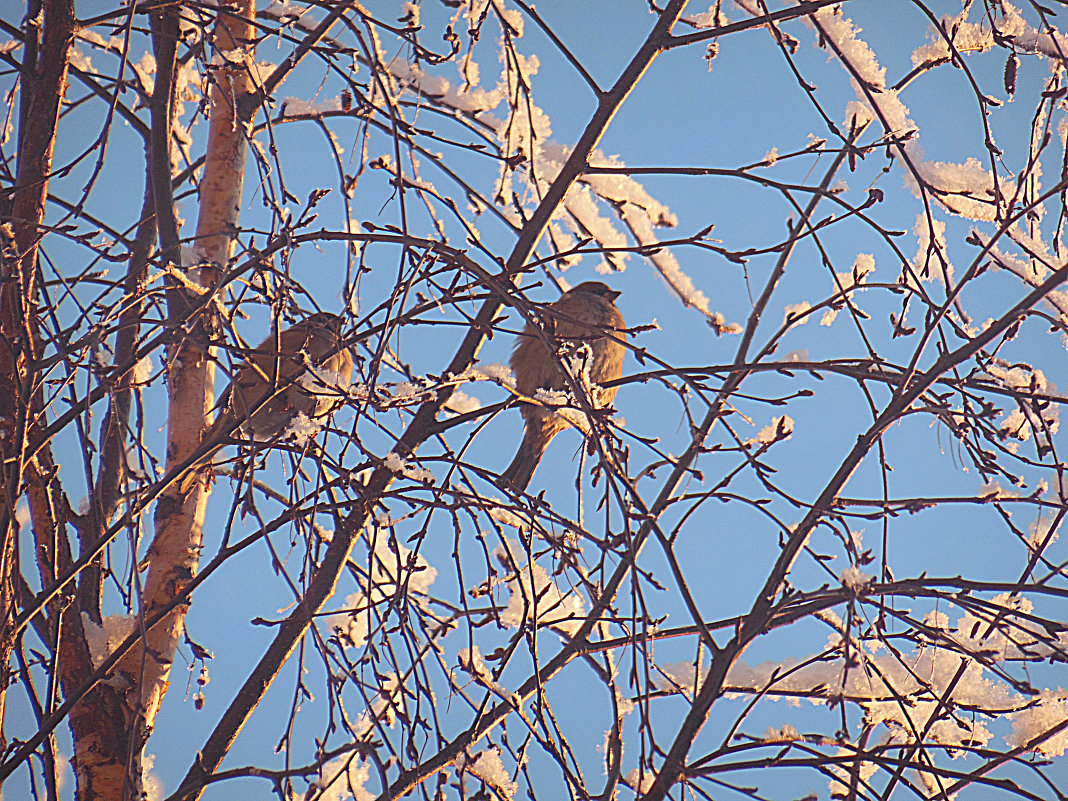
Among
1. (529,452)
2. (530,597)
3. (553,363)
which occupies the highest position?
(553,363)

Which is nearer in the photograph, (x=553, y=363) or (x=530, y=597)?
(x=530, y=597)

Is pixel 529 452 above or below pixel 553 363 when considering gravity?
below

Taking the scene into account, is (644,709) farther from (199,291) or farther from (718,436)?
(718,436)

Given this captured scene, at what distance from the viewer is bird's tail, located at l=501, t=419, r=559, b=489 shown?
3.22m

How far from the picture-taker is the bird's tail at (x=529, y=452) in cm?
322

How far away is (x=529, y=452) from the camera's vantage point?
333 cm

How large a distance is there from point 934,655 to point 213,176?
1949mm

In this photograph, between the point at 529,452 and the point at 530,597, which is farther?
the point at 529,452

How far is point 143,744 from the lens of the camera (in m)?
1.78

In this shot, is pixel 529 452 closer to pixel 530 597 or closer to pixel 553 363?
pixel 553 363

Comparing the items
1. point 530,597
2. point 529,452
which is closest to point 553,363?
point 529,452

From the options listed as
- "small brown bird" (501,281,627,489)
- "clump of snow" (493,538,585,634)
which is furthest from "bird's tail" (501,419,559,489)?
"clump of snow" (493,538,585,634)

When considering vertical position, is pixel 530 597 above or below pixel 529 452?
below

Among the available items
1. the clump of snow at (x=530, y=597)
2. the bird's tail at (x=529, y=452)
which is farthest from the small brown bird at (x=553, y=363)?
the clump of snow at (x=530, y=597)
